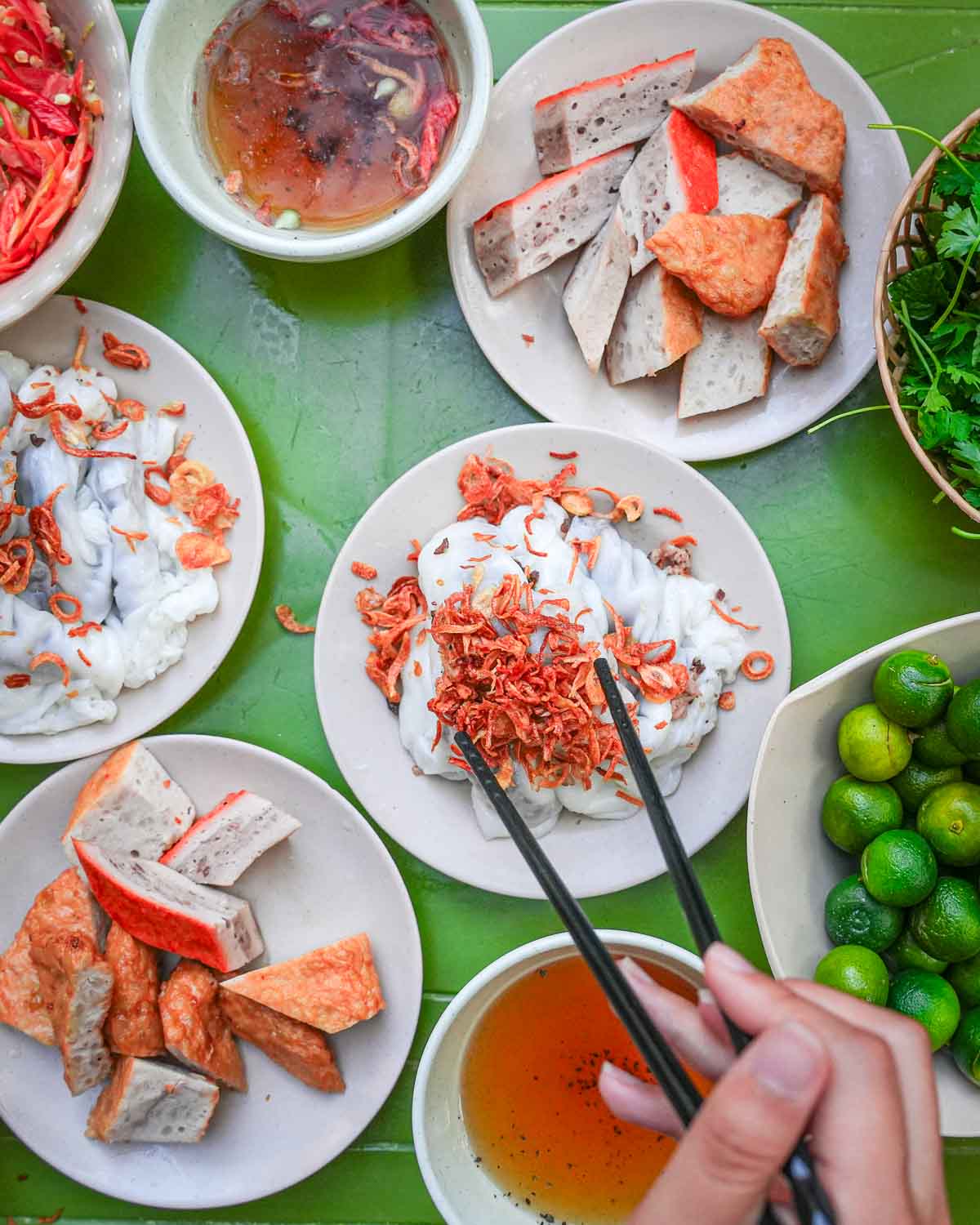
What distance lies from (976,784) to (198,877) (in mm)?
1286

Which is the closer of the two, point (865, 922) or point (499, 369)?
point (865, 922)

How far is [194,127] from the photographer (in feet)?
6.04

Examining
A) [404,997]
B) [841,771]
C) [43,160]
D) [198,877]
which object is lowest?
[404,997]

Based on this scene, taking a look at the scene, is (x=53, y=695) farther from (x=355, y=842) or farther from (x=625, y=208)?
(x=625, y=208)

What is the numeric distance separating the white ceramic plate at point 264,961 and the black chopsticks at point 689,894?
615 mm

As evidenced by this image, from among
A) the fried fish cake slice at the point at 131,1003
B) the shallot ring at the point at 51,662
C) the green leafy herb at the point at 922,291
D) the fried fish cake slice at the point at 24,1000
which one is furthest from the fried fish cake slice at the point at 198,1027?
the green leafy herb at the point at 922,291

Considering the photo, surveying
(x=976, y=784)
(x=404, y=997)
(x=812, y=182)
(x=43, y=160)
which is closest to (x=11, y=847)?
(x=404, y=997)

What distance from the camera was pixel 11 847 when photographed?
6.27ft

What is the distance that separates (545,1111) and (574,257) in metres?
1.50

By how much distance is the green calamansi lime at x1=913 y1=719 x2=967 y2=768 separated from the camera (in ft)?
5.57

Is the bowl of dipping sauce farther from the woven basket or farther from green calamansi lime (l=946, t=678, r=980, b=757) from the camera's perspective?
the woven basket

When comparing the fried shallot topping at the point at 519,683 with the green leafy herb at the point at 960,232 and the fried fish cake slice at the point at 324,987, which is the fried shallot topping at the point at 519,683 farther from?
the green leafy herb at the point at 960,232

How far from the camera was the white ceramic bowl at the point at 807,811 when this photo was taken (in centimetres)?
168

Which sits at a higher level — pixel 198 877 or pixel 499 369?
pixel 499 369
